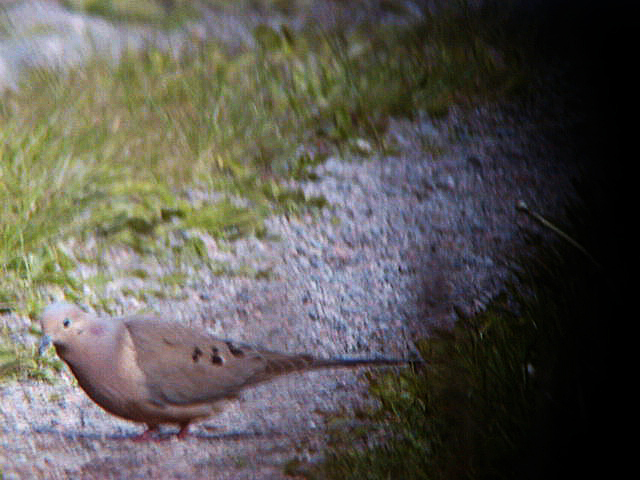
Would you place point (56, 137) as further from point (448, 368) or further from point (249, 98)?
point (448, 368)

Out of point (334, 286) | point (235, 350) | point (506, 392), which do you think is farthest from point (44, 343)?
point (506, 392)

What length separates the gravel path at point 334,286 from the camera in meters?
1.39

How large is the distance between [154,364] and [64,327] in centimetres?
14

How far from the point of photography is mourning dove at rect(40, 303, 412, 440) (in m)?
1.47

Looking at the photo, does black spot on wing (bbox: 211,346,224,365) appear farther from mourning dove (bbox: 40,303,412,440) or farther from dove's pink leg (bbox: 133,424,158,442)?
dove's pink leg (bbox: 133,424,158,442)

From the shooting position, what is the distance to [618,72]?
0.97 metres

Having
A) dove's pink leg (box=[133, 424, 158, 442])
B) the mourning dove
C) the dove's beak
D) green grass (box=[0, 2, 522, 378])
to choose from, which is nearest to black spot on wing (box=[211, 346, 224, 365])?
the mourning dove

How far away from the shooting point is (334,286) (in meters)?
1.79

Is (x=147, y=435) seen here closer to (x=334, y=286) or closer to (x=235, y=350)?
(x=235, y=350)

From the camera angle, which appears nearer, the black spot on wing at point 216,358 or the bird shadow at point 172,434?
the bird shadow at point 172,434

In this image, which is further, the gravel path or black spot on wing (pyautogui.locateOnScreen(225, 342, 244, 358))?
black spot on wing (pyautogui.locateOnScreen(225, 342, 244, 358))

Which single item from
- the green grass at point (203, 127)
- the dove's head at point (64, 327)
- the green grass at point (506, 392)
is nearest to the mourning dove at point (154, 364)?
the dove's head at point (64, 327)

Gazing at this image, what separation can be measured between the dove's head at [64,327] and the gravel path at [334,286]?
0.39ft

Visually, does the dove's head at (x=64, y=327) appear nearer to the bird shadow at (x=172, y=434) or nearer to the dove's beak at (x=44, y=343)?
the dove's beak at (x=44, y=343)
